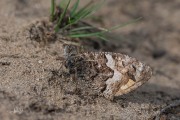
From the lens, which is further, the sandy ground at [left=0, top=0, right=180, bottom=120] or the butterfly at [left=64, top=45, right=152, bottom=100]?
the butterfly at [left=64, top=45, right=152, bottom=100]

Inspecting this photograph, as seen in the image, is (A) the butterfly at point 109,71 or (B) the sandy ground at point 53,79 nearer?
(B) the sandy ground at point 53,79

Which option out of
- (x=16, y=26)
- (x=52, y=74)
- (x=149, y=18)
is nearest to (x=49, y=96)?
(x=52, y=74)

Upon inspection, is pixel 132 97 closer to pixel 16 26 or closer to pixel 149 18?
pixel 16 26
